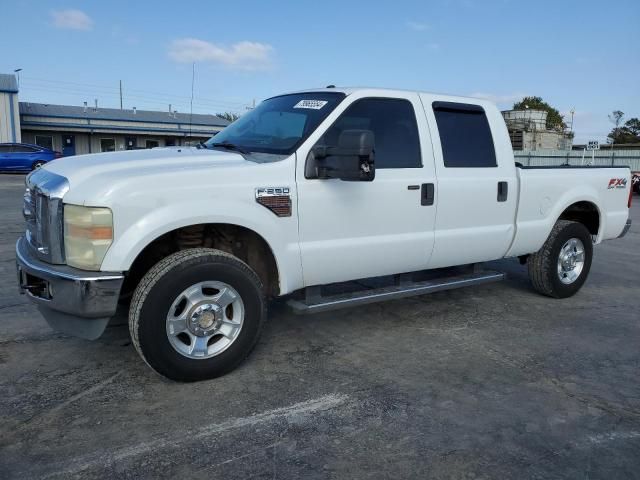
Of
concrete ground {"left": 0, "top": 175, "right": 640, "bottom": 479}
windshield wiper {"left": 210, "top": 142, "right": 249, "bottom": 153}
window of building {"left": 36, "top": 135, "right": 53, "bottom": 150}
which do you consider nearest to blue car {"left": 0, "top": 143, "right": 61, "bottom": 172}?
window of building {"left": 36, "top": 135, "right": 53, "bottom": 150}

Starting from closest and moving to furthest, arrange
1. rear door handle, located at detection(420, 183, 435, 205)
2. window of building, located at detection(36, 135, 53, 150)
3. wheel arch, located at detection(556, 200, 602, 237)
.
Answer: rear door handle, located at detection(420, 183, 435, 205) < wheel arch, located at detection(556, 200, 602, 237) < window of building, located at detection(36, 135, 53, 150)

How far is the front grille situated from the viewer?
3.26m

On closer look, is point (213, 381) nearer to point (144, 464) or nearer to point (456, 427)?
point (144, 464)

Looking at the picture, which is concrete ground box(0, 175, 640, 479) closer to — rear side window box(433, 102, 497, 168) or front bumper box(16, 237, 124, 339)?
front bumper box(16, 237, 124, 339)

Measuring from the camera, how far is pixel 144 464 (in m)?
2.65

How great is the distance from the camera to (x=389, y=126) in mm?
4438

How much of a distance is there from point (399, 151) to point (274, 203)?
126 cm

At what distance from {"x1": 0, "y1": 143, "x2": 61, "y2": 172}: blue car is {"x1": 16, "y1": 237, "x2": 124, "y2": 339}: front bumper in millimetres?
25214

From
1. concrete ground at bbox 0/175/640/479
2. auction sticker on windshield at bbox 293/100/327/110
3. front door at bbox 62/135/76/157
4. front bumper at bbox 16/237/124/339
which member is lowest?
concrete ground at bbox 0/175/640/479

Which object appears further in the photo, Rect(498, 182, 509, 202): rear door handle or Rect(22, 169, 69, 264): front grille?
Rect(498, 182, 509, 202): rear door handle

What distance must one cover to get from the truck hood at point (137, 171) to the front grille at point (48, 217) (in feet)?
0.23

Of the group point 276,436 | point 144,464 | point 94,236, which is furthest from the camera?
point 94,236

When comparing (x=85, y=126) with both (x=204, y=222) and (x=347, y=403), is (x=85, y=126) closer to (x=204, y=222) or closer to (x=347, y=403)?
(x=204, y=222)

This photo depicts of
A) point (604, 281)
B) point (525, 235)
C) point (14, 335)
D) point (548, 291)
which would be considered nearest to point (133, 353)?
point (14, 335)
